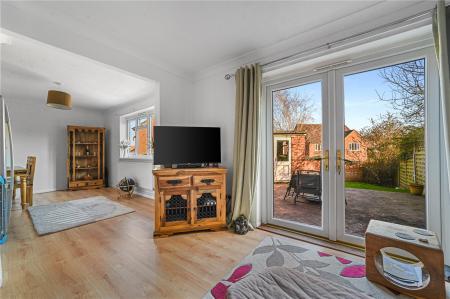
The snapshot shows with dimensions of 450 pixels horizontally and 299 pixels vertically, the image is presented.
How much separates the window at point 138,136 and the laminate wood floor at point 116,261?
2245 mm

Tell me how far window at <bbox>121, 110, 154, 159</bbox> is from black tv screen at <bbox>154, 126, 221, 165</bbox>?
2.08 meters

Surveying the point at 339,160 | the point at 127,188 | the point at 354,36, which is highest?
the point at 354,36

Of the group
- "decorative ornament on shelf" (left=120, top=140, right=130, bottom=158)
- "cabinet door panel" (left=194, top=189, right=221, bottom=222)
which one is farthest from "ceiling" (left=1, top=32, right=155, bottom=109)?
"cabinet door panel" (left=194, top=189, right=221, bottom=222)

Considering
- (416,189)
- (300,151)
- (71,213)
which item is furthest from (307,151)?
(71,213)

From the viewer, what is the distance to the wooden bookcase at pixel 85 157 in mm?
4672

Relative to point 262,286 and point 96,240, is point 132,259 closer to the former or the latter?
point 96,240

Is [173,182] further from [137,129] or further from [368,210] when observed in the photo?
[137,129]

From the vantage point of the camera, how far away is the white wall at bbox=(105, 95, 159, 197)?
407 cm

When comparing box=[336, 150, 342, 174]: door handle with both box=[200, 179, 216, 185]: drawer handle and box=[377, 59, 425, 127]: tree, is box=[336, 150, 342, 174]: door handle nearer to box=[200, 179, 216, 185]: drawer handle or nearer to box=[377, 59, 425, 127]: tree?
box=[377, 59, 425, 127]: tree

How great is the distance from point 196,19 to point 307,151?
188cm

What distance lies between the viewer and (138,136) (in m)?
4.64

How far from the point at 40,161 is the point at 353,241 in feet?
21.0

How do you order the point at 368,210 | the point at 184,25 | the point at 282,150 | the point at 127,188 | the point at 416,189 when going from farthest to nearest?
the point at 127,188
the point at 282,150
the point at 368,210
the point at 184,25
the point at 416,189

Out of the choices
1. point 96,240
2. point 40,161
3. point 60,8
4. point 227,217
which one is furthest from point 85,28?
point 40,161
